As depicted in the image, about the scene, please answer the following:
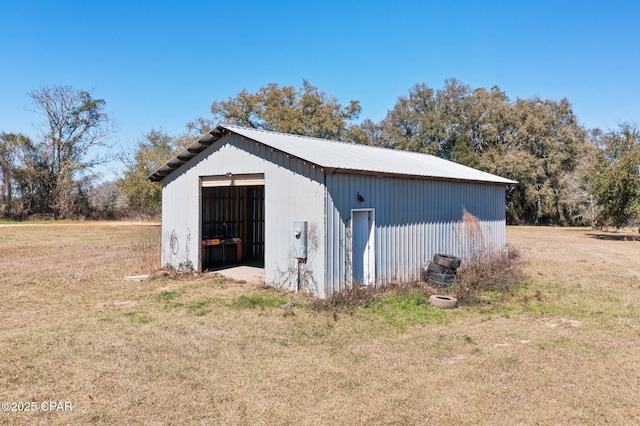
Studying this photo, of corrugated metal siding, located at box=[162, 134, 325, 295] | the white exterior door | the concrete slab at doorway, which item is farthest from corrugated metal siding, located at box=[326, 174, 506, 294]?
the concrete slab at doorway

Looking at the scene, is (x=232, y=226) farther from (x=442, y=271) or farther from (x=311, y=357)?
(x=311, y=357)

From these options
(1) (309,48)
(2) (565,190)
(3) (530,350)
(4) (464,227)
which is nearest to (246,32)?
(1) (309,48)

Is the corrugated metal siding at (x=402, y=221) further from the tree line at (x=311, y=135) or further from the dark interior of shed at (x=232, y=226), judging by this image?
the tree line at (x=311, y=135)

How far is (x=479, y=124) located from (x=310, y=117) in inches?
724

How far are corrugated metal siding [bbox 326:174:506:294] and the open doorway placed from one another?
473 centimetres

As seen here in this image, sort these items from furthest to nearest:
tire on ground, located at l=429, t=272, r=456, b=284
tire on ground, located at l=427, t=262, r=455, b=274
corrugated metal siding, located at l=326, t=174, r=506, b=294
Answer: tire on ground, located at l=427, t=262, r=455, b=274 < tire on ground, located at l=429, t=272, r=456, b=284 < corrugated metal siding, located at l=326, t=174, r=506, b=294

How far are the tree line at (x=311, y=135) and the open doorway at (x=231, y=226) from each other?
63.3 ft

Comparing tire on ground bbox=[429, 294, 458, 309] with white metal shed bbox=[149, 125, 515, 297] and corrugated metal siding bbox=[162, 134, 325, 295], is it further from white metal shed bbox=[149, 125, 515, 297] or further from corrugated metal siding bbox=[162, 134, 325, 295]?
corrugated metal siding bbox=[162, 134, 325, 295]

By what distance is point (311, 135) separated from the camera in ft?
115

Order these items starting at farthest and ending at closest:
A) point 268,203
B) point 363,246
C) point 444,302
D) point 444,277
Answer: point 268,203 → point 444,277 → point 363,246 → point 444,302

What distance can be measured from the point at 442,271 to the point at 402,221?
1563mm

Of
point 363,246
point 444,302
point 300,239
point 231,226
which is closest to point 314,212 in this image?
point 300,239

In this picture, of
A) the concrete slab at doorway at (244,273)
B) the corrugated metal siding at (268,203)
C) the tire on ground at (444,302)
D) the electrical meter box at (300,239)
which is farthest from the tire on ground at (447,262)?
the concrete slab at doorway at (244,273)

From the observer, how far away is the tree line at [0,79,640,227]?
1368 inches
